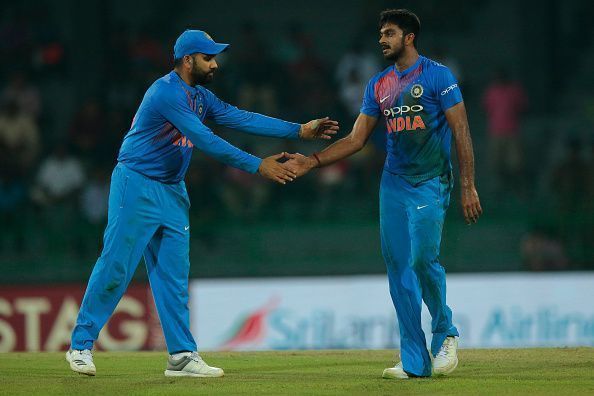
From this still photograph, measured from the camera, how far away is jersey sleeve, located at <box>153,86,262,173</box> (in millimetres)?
7496

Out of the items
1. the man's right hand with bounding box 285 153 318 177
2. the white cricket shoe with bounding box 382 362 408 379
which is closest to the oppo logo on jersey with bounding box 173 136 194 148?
the man's right hand with bounding box 285 153 318 177

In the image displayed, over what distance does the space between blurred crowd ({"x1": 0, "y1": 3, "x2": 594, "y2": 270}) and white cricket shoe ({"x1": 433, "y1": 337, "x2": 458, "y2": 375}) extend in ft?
25.2

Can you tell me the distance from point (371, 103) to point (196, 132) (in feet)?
4.01

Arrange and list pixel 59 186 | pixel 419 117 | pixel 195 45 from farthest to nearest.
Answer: pixel 59 186 < pixel 195 45 < pixel 419 117

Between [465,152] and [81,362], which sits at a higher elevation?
[465,152]

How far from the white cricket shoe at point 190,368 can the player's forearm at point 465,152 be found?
2.13 m

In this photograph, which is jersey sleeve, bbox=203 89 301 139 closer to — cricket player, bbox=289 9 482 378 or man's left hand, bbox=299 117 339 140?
man's left hand, bbox=299 117 339 140

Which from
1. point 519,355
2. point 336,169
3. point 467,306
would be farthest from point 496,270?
point 519,355

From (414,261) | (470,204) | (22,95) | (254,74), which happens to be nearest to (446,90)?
(470,204)

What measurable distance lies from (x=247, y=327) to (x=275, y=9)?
8270mm

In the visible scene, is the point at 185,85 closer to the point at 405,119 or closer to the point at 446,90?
the point at 405,119

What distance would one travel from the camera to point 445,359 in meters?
7.45

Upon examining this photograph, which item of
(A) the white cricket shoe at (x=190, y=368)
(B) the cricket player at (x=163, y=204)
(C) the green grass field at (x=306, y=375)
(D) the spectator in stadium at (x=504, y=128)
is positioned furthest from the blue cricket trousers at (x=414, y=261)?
(D) the spectator in stadium at (x=504, y=128)

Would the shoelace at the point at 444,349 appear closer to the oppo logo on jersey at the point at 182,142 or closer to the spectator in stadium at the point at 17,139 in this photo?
the oppo logo on jersey at the point at 182,142
